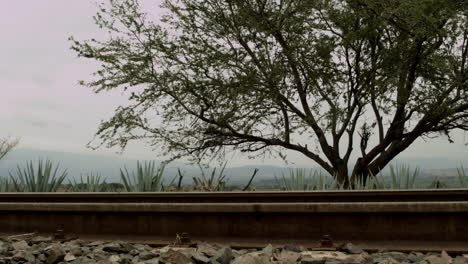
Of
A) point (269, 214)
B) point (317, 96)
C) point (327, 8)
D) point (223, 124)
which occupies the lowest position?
point (269, 214)

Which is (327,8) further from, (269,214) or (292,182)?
→ (269,214)

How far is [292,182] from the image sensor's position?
32.6ft

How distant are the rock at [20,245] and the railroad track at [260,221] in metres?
0.58

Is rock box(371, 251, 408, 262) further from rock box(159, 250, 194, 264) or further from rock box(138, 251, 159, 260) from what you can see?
rock box(138, 251, 159, 260)

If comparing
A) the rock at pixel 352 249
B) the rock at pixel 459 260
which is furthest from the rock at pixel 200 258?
the rock at pixel 459 260

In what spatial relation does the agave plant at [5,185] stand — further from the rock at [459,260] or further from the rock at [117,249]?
the rock at [459,260]

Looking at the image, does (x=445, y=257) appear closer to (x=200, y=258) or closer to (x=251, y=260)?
(x=251, y=260)

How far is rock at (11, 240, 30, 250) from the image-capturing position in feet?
16.4

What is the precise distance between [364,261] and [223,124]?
1159 cm

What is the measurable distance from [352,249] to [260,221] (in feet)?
3.08

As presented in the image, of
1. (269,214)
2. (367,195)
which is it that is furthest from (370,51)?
(269,214)

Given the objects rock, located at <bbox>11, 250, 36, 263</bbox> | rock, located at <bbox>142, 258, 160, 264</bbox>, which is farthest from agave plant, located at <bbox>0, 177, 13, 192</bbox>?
rock, located at <bbox>142, 258, 160, 264</bbox>

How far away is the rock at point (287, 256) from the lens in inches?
164

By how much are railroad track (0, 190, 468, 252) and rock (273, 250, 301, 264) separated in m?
0.47
